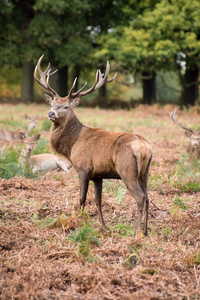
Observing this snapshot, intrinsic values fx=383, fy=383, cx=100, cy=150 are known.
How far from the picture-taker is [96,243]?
13.9 ft

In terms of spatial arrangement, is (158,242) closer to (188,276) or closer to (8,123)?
(188,276)

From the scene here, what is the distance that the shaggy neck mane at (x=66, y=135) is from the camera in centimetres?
540

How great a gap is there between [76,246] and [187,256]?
3.84 ft

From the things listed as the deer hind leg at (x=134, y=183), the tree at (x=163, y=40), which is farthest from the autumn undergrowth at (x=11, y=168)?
the tree at (x=163, y=40)

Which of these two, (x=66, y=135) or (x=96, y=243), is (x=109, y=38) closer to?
(x=66, y=135)

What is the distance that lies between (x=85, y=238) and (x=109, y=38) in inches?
784

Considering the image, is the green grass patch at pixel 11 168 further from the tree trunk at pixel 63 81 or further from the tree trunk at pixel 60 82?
the tree trunk at pixel 63 81

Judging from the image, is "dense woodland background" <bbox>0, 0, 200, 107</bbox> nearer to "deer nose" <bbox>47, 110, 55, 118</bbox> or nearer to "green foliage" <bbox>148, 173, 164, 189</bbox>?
"green foliage" <bbox>148, 173, 164, 189</bbox>

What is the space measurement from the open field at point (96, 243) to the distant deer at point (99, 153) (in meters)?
0.38

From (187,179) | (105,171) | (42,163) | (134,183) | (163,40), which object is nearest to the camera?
(134,183)

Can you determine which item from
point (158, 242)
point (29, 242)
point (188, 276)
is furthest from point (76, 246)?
point (188, 276)

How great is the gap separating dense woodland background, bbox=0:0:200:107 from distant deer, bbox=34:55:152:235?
1495 centimetres

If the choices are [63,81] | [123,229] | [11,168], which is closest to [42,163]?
[11,168]

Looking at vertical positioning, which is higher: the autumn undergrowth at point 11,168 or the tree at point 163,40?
the tree at point 163,40
